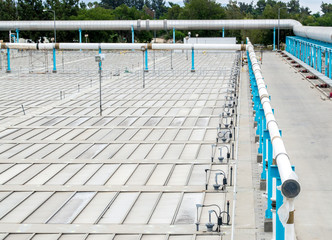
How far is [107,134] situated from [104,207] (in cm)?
1287

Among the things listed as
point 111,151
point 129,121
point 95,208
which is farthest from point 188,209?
point 129,121

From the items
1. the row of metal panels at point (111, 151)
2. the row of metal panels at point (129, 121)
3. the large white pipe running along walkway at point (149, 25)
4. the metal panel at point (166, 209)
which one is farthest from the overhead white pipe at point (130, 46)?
the metal panel at point (166, 209)

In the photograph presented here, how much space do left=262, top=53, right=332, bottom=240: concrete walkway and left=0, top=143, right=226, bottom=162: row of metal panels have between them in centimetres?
440

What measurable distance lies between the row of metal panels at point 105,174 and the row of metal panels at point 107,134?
18.2ft

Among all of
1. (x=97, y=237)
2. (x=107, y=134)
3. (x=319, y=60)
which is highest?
(x=319, y=60)

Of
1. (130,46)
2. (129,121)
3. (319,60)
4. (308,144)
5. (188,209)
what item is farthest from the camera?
(130,46)

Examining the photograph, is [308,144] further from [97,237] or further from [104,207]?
[97,237]

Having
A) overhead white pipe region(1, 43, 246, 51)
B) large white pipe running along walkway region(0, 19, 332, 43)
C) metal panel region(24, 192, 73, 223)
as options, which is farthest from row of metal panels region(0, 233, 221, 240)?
large white pipe running along walkway region(0, 19, 332, 43)

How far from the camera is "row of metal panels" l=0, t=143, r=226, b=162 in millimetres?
28117

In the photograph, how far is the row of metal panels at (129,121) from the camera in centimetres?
3647

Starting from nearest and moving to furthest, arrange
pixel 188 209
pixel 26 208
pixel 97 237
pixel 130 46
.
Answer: pixel 97 237, pixel 188 209, pixel 26 208, pixel 130 46

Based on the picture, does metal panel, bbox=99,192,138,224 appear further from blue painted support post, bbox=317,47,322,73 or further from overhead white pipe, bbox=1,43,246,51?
overhead white pipe, bbox=1,43,246,51

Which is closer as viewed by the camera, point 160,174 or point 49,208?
point 49,208

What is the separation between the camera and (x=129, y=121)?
1479 inches
